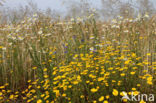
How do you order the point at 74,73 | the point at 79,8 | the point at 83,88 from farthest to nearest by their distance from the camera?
1. the point at 79,8
2. the point at 74,73
3. the point at 83,88

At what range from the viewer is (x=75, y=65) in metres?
2.04

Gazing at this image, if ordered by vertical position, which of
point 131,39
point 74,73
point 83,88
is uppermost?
point 131,39

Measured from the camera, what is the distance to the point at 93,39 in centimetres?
270

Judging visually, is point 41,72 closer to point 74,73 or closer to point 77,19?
point 74,73

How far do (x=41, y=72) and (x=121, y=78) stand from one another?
0.99 m

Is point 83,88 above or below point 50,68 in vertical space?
below

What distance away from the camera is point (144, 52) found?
203cm

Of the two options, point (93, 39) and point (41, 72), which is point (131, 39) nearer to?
point (93, 39)

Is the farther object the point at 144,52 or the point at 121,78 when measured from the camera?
the point at 144,52

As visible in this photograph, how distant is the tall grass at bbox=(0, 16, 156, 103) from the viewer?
172 cm

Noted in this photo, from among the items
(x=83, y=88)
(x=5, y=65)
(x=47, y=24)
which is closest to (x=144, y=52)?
(x=83, y=88)

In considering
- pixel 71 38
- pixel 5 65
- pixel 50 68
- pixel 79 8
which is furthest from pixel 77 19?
pixel 5 65

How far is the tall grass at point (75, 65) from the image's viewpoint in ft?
5.64

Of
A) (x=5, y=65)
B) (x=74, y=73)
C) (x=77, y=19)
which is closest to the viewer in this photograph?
(x=74, y=73)
